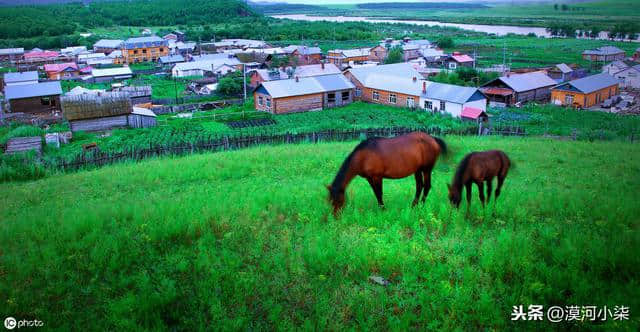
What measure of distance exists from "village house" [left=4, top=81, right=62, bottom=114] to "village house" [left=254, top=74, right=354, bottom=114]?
18450 millimetres

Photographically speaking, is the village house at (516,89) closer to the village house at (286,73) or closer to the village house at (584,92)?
the village house at (584,92)

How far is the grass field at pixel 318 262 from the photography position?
598 centimetres

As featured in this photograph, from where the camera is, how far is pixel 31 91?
4084cm

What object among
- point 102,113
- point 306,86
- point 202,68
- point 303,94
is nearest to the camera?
point 102,113

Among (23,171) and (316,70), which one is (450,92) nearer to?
(316,70)

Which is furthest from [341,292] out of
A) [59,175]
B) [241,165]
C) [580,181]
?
[59,175]

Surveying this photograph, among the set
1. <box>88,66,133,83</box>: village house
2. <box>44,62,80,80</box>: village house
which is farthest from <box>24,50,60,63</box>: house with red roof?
<box>88,66,133,83</box>: village house

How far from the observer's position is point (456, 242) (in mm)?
7656

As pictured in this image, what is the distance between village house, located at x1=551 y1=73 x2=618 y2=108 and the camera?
4016 centimetres

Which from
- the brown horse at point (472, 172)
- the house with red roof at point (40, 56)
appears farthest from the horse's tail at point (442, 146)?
the house with red roof at point (40, 56)

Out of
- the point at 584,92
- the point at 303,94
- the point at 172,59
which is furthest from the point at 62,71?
the point at 584,92

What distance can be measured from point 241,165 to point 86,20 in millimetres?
128118

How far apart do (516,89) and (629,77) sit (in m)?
15.9

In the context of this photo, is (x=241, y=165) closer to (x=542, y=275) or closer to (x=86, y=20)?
A: (x=542, y=275)
